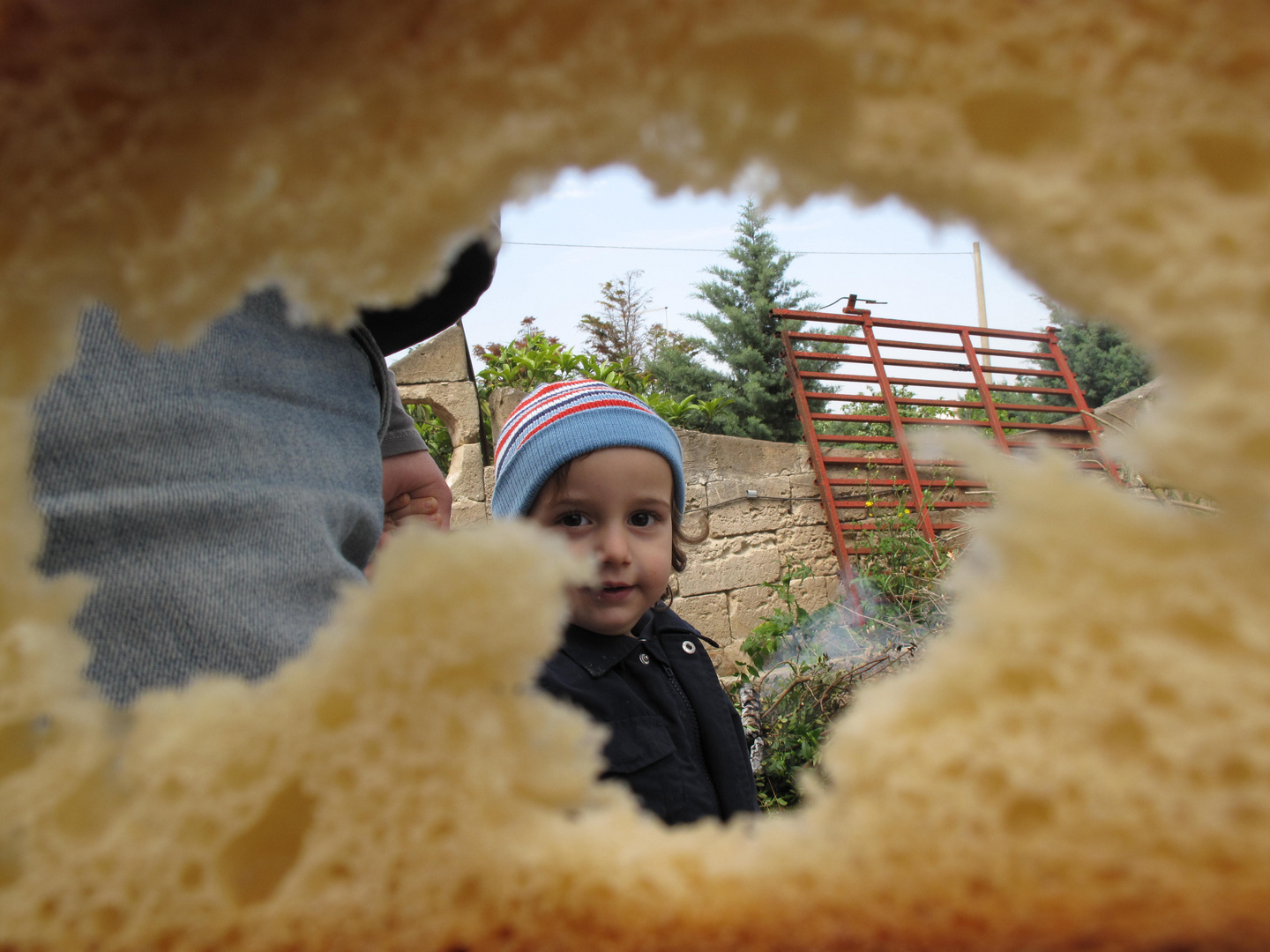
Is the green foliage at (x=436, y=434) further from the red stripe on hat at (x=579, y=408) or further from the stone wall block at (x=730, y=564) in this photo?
the red stripe on hat at (x=579, y=408)

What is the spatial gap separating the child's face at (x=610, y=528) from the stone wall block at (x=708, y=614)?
3.12 meters

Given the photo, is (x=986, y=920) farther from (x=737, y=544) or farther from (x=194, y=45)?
(x=737, y=544)

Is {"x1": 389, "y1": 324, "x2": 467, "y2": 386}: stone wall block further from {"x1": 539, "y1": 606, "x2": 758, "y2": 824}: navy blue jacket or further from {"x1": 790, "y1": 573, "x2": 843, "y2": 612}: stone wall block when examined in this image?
{"x1": 539, "y1": 606, "x2": 758, "y2": 824}: navy blue jacket

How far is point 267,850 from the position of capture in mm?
473

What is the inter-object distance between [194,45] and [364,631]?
362mm

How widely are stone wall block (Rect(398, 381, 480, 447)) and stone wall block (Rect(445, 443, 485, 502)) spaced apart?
0.22 ft

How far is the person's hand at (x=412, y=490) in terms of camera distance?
1617mm

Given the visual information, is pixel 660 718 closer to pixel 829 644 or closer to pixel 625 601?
pixel 625 601

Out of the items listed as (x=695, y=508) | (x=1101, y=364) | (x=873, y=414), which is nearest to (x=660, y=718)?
(x=695, y=508)

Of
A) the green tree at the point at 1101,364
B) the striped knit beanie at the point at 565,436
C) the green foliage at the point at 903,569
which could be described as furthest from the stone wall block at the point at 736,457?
the green tree at the point at 1101,364

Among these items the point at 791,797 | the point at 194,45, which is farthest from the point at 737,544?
the point at 194,45

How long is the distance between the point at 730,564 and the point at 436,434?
2.37 metres

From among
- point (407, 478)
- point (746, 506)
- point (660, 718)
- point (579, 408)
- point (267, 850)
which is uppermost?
point (746, 506)

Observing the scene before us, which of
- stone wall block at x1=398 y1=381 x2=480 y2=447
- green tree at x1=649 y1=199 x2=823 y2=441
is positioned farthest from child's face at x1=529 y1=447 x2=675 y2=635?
green tree at x1=649 y1=199 x2=823 y2=441
